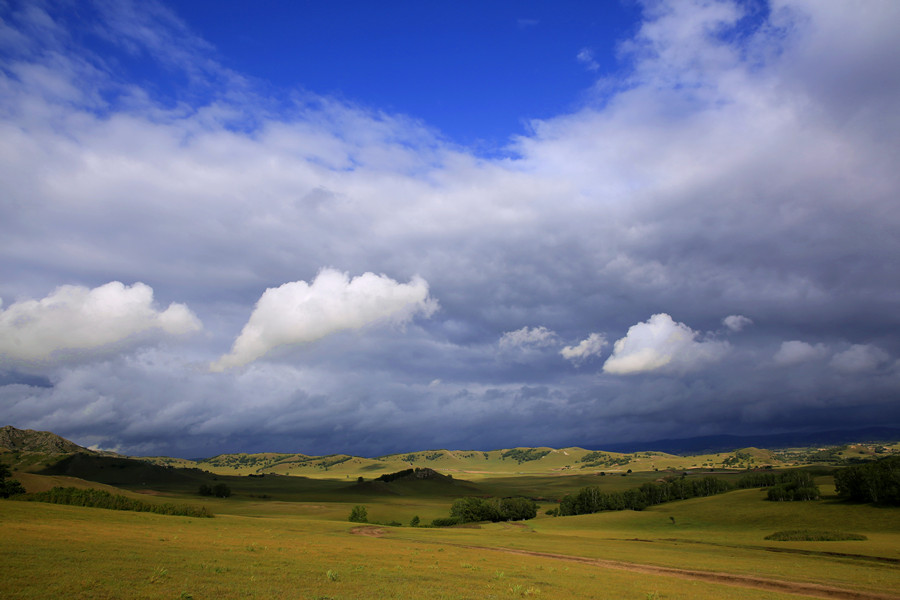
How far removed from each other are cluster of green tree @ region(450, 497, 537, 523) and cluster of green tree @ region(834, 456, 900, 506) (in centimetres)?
8640

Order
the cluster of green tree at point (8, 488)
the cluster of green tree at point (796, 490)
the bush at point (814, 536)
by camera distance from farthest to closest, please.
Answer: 1. the cluster of green tree at point (796, 490)
2. the cluster of green tree at point (8, 488)
3. the bush at point (814, 536)

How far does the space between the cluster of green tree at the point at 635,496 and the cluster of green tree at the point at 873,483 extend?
4780 cm

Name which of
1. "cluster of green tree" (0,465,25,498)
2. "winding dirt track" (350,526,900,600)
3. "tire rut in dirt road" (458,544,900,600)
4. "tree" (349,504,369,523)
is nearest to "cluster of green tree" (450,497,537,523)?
"tree" (349,504,369,523)


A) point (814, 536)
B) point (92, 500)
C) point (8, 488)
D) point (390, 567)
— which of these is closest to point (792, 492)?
point (814, 536)

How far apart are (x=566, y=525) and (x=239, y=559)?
10797cm

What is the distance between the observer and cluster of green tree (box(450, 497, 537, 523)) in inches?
5625

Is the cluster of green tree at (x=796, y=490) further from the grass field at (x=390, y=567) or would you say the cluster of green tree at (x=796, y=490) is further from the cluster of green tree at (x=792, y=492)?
the grass field at (x=390, y=567)

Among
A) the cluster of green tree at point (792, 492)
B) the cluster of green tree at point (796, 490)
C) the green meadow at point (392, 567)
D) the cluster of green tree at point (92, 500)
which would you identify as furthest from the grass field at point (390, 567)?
the cluster of green tree at point (796, 490)

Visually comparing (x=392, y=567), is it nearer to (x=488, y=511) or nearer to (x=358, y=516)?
(x=358, y=516)

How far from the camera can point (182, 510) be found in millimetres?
86062

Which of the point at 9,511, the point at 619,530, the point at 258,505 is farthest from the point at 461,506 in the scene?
the point at 9,511

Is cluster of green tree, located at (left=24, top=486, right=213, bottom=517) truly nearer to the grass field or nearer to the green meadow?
the green meadow

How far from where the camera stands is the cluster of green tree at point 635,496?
521 feet

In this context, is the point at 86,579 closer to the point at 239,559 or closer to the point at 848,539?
the point at 239,559
